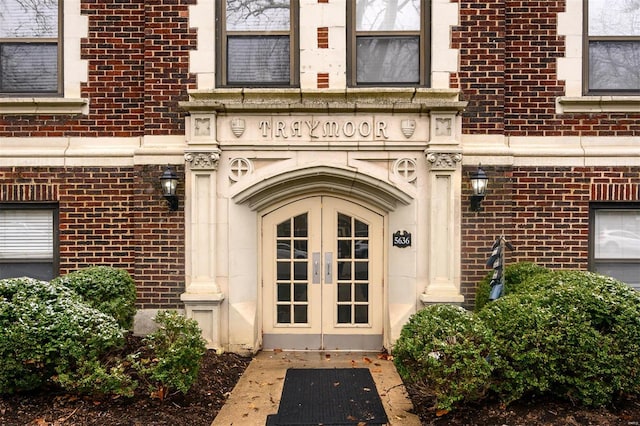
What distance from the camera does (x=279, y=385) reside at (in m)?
5.38

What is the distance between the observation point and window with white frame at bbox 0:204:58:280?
6.72 m

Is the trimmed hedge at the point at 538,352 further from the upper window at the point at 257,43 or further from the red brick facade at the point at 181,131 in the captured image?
the upper window at the point at 257,43

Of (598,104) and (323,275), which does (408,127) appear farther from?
(598,104)

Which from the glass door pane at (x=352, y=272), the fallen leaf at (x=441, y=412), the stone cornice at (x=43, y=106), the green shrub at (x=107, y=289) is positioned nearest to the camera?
the fallen leaf at (x=441, y=412)

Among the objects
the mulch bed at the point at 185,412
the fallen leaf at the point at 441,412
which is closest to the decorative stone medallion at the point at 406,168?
the mulch bed at the point at 185,412

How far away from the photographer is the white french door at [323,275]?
6.68 metres

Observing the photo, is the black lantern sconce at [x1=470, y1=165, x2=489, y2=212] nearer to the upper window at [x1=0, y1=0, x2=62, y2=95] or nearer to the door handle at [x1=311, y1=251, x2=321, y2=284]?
the door handle at [x1=311, y1=251, x2=321, y2=284]

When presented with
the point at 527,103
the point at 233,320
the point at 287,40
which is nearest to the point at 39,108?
the point at 287,40

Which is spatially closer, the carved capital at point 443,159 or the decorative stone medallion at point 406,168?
the carved capital at point 443,159

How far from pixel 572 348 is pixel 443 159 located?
2882 millimetres

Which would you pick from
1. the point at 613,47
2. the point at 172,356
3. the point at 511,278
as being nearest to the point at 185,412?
the point at 172,356

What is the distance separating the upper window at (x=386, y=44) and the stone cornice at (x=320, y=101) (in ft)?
1.18

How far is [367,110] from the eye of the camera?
6.34 metres

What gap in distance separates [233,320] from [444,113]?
394cm
